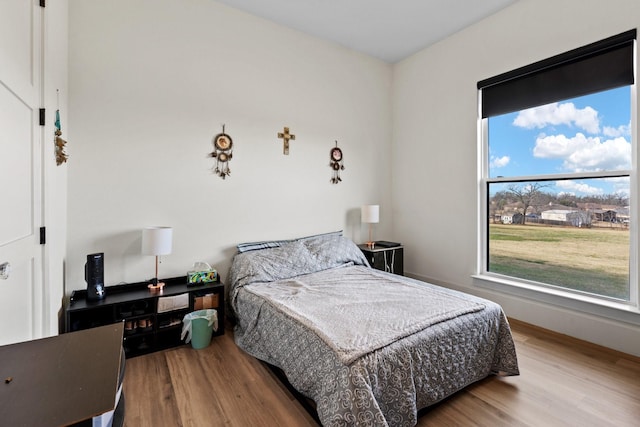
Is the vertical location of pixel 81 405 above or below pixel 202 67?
below

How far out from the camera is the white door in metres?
1.21

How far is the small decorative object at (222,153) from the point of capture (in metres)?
2.94

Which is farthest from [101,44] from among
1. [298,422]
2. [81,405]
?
[298,422]

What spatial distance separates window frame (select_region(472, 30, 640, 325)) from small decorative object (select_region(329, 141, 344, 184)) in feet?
5.28

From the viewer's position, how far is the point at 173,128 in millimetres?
2736

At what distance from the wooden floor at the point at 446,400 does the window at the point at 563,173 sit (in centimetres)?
76

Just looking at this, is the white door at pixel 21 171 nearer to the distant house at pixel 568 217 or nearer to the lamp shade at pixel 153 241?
the lamp shade at pixel 153 241

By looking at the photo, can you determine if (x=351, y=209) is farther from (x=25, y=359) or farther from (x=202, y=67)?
(x=25, y=359)

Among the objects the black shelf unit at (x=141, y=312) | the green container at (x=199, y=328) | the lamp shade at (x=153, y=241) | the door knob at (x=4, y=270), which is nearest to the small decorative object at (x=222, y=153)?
the lamp shade at (x=153, y=241)

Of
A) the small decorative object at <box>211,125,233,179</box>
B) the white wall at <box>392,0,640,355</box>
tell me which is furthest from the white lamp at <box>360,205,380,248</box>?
the small decorative object at <box>211,125,233,179</box>

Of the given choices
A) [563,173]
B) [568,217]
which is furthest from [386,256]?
[563,173]

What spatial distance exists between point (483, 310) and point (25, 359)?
7.70 feet

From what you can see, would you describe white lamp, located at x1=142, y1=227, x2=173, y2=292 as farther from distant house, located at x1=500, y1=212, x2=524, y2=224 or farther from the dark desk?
distant house, located at x1=500, y1=212, x2=524, y2=224

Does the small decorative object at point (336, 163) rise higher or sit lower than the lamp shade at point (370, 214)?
higher
